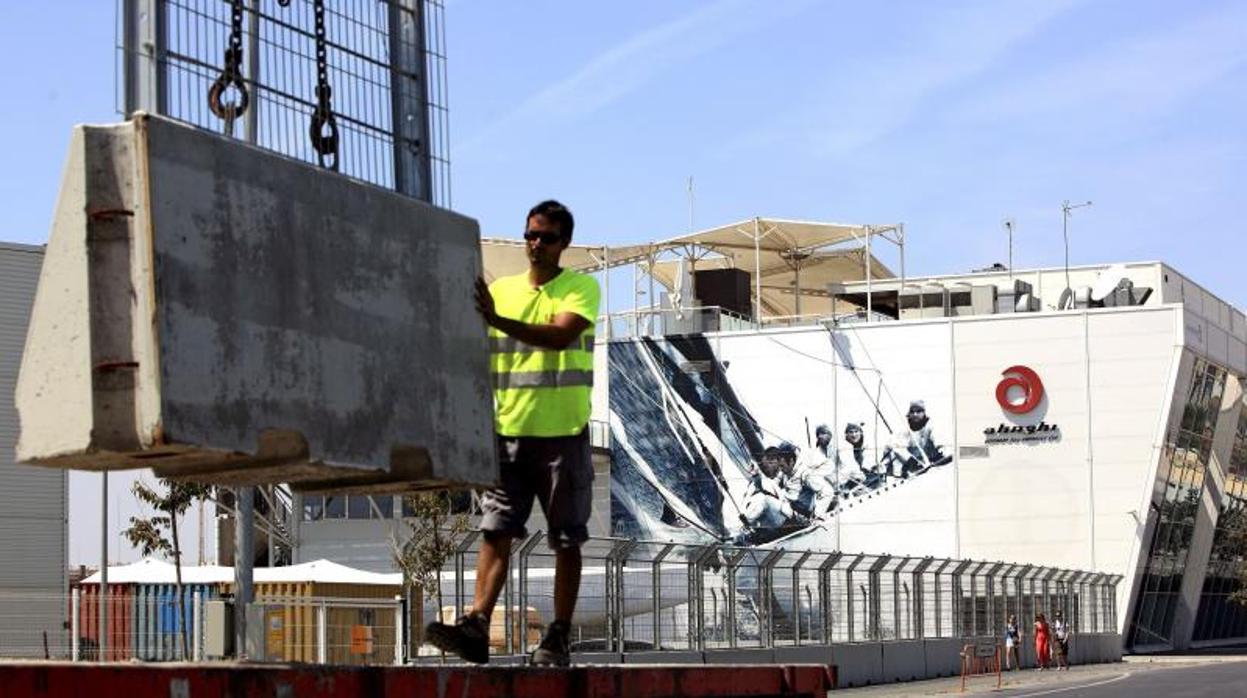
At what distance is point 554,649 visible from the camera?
28.2 ft

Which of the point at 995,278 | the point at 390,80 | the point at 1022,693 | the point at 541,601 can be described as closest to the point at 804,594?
the point at 1022,693

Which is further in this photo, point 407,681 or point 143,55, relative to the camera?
point 143,55

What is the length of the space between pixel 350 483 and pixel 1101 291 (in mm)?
70776

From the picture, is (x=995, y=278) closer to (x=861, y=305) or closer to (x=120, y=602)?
(x=861, y=305)

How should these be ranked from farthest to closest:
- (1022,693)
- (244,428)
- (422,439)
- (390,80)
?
(1022,693) → (390,80) → (422,439) → (244,428)

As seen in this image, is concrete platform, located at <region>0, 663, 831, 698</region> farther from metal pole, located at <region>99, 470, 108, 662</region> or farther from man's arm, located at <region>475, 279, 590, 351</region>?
metal pole, located at <region>99, 470, 108, 662</region>

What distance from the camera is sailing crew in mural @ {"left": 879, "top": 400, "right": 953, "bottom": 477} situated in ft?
243

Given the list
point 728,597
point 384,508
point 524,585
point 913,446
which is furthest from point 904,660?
point 384,508

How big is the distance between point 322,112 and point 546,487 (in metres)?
1.74

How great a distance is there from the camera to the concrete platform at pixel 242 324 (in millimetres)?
6332

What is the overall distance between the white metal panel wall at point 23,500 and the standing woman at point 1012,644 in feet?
75.8

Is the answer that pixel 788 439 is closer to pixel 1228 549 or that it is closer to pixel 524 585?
pixel 1228 549

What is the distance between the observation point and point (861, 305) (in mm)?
84875

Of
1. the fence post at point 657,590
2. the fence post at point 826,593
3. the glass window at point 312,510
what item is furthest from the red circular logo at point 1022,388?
the fence post at point 657,590
